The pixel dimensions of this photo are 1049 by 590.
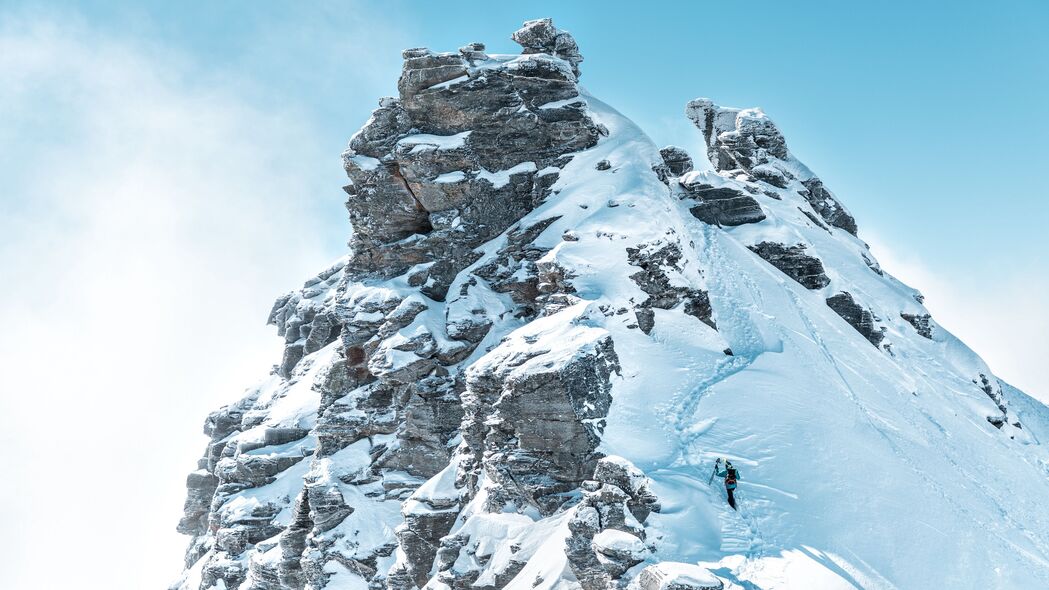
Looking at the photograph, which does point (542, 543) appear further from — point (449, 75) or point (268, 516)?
point (449, 75)

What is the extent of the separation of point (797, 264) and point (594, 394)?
24.0 meters

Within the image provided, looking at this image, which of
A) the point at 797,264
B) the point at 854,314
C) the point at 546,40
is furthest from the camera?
the point at 546,40

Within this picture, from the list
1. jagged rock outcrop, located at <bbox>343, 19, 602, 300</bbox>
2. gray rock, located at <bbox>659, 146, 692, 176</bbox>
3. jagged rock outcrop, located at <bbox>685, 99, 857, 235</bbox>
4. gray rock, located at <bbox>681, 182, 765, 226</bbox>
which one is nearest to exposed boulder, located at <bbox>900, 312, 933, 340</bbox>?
jagged rock outcrop, located at <bbox>685, 99, 857, 235</bbox>

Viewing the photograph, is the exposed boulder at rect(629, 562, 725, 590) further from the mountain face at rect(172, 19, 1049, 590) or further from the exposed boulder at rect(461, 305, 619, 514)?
the exposed boulder at rect(461, 305, 619, 514)

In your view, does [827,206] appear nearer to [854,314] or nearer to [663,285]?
[854,314]

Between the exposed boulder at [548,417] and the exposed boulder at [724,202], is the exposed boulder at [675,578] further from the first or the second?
the exposed boulder at [724,202]

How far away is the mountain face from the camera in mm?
25297

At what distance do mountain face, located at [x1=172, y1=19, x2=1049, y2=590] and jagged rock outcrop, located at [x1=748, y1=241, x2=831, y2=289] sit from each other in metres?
0.15

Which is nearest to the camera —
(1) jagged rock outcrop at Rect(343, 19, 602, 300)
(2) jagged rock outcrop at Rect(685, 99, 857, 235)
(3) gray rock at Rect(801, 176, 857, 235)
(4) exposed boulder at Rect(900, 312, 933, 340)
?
(1) jagged rock outcrop at Rect(343, 19, 602, 300)

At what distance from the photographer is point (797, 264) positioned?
4653cm

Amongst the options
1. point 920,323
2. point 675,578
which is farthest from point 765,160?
point 675,578

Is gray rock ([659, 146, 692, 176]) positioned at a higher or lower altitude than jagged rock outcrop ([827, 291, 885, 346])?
higher

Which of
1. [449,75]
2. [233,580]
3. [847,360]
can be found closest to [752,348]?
[847,360]

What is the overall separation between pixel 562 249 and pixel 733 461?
53.1 ft
